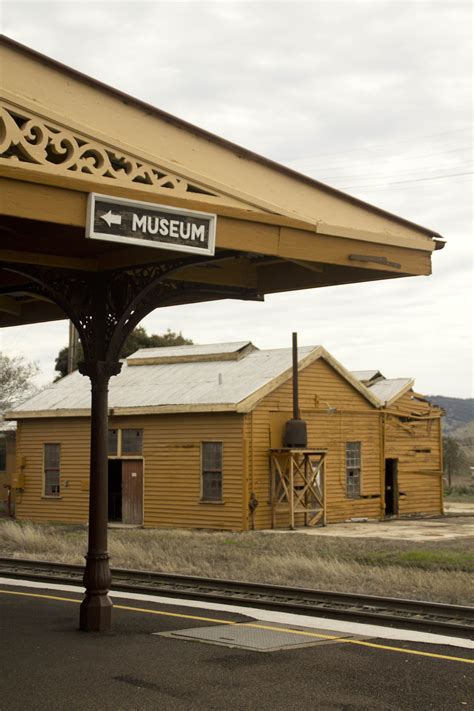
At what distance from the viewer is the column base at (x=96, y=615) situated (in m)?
11.2

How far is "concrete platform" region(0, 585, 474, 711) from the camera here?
321 inches

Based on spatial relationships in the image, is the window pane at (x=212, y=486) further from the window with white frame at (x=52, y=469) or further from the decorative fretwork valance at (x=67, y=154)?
the decorative fretwork valance at (x=67, y=154)

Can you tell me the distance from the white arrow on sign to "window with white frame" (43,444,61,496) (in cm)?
2253

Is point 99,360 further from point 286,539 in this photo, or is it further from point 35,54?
point 286,539

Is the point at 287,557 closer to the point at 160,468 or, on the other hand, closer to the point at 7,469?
the point at 160,468

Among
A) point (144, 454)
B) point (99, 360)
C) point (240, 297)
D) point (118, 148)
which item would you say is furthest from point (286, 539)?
point (118, 148)

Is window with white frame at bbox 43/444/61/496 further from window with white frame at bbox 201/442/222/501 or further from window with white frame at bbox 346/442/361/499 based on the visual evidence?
window with white frame at bbox 346/442/361/499

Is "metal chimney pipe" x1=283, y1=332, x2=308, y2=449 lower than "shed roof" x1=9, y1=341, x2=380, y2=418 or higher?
lower

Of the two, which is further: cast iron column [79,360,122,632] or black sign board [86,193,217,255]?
cast iron column [79,360,122,632]

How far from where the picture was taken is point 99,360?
11.4 m

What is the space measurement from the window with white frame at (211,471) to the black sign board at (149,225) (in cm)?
1780

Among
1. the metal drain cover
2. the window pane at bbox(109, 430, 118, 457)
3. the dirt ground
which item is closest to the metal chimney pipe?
the dirt ground

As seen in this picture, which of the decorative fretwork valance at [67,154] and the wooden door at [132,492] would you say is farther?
the wooden door at [132,492]

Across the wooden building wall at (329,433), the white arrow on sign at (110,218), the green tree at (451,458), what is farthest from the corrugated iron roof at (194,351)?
the green tree at (451,458)
